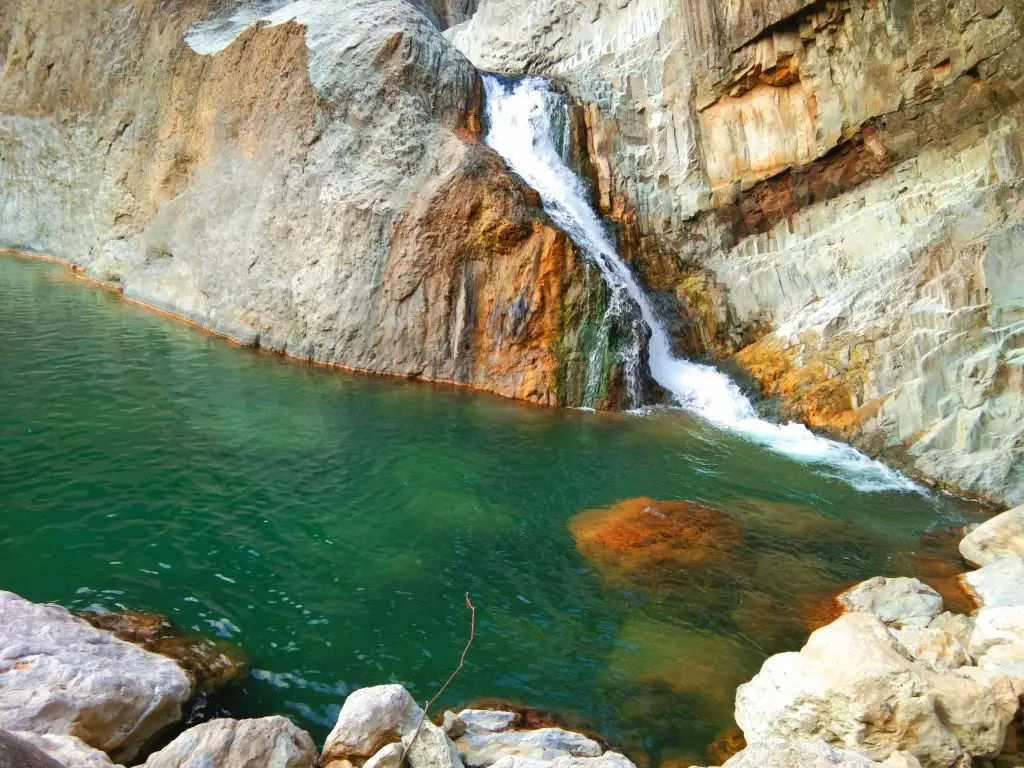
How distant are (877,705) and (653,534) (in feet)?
14.1

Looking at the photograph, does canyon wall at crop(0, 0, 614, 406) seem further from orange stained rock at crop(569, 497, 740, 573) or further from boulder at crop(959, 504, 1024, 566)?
boulder at crop(959, 504, 1024, 566)

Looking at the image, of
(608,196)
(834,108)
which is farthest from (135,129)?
(834,108)

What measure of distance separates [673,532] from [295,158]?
1398 cm

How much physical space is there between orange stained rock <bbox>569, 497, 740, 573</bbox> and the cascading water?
12.0 feet

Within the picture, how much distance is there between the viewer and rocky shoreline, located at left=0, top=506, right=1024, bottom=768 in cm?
467

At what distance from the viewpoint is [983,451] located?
39.7ft

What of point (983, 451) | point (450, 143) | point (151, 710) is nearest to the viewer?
point (151, 710)

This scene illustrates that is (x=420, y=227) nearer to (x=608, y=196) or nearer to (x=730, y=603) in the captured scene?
(x=608, y=196)

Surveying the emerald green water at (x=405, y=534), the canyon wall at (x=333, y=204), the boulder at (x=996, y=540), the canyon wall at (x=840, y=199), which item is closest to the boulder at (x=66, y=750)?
the emerald green water at (x=405, y=534)

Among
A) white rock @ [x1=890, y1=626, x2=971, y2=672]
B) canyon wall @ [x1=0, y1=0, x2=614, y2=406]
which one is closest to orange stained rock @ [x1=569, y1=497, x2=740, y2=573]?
white rock @ [x1=890, y1=626, x2=971, y2=672]

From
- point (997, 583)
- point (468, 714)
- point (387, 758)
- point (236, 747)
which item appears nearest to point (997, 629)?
point (997, 583)

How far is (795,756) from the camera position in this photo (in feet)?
15.6

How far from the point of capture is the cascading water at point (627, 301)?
1357 cm

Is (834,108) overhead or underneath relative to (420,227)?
overhead
